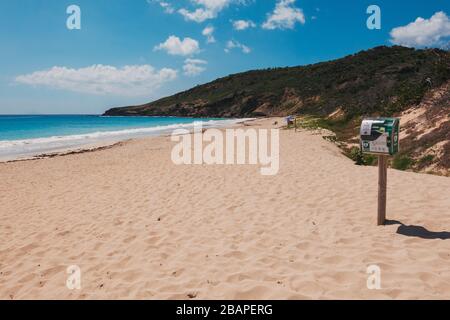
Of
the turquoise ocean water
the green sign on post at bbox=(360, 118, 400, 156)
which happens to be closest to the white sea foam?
the turquoise ocean water

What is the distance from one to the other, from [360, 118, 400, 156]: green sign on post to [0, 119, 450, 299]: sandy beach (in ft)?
4.50

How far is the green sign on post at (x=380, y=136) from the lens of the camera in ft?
16.3

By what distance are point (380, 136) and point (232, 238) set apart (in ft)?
9.37

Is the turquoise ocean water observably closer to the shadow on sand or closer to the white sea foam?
the white sea foam

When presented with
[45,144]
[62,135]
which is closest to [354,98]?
[45,144]

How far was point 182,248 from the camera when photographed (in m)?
5.18

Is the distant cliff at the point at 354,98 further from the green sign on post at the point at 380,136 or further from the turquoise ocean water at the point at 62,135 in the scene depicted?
the turquoise ocean water at the point at 62,135

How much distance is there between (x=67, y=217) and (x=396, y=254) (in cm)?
648

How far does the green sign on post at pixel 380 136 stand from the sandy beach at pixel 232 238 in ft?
4.50

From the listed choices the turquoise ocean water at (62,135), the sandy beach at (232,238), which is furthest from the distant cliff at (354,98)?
the turquoise ocean water at (62,135)
